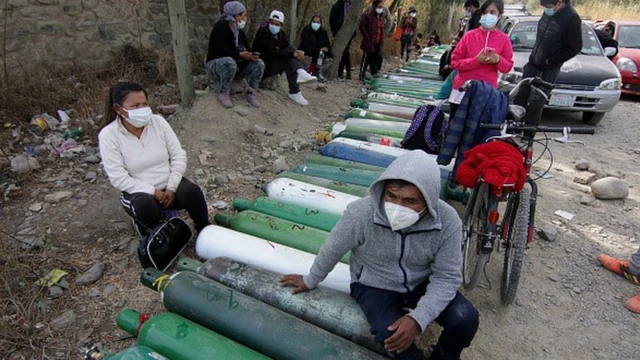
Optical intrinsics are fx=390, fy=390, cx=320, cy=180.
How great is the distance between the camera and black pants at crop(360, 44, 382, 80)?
8602 millimetres

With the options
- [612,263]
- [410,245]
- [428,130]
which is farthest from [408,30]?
[410,245]

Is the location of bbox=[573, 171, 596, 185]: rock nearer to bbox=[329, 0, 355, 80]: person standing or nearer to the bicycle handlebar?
the bicycle handlebar

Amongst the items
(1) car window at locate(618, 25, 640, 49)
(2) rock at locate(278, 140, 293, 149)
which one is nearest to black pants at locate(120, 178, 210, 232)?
(2) rock at locate(278, 140, 293, 149)

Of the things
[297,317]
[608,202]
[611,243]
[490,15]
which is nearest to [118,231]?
[297,317]

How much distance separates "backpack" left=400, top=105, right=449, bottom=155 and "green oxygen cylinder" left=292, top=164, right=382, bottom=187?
57cm

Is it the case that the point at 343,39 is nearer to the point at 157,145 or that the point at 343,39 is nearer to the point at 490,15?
the point at 490,15

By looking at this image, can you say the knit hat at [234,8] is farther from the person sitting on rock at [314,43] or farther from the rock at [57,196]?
the rock at [57,196]

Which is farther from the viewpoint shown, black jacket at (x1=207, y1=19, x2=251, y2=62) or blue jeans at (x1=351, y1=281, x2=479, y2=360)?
black jacket at (x1=207, y1=19, x2=251, y2=62)

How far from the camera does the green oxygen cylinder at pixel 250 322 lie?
1.76m

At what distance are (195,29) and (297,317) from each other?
6.24 metres

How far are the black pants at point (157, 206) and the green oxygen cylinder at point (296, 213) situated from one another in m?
0.41

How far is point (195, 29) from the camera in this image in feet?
22.5

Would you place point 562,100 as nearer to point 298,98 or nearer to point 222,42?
point 298,98

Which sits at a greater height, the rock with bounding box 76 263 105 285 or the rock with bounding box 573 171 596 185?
the rock with bounding box 573 171 596 185
